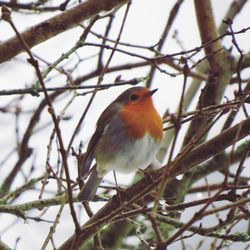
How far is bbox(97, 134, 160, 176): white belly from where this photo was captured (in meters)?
3.36

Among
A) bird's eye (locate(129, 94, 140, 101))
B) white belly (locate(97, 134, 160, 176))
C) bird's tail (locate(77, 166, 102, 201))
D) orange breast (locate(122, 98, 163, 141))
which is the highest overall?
bird's eye (locate(129, 94, 140, 101))

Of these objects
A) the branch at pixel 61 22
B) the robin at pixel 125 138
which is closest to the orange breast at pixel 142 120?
the robin at pixel 125 138

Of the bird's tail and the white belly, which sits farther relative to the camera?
the white belly

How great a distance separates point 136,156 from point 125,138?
0.14 m

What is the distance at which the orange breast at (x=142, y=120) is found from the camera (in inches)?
133

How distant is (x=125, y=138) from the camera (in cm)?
346

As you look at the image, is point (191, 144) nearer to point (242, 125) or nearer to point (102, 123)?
point (242, 125)

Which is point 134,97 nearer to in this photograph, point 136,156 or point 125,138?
point 125,138

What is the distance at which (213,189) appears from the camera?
472 cm

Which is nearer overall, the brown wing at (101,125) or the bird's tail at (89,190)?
the bird's tail at (89,190)

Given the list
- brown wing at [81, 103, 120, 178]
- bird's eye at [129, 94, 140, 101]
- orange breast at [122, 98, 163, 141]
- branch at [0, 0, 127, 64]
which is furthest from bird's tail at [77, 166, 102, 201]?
branch at [0, 0, 127, 64]

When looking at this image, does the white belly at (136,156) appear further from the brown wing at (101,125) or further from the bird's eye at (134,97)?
the bird's eye at (134,97)

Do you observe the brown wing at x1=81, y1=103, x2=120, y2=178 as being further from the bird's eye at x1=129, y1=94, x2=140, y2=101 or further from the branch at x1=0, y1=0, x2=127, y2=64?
the branch at x1=0, y1=0, x2=127, y2=64

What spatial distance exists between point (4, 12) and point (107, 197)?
5.50 ft
